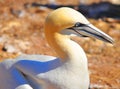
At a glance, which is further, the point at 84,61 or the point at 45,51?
the point at 45,51

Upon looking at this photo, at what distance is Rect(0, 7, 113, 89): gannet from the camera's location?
4.34 meters

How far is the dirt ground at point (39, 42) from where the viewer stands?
6.51 m

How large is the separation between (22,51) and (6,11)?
2.02 metres

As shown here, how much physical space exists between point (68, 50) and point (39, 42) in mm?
3375

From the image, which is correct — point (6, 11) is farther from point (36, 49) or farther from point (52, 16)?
point (52, 16)

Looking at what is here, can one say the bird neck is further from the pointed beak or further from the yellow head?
the pointed beak

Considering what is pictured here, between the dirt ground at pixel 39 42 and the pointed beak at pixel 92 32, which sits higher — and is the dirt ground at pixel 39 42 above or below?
below

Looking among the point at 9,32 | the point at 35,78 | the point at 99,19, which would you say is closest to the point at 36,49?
the point at 9,32

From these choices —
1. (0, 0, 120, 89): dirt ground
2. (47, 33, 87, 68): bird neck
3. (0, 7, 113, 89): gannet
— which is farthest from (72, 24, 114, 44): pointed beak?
(0, 0, 120, 89): dirt ground

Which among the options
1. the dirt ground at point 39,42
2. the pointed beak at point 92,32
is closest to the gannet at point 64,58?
the pointed beak at point 92,32

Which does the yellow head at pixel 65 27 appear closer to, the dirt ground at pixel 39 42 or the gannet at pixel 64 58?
the gannet at pixel 64 58

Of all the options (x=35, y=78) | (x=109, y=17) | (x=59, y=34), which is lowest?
(x=109, y=17)

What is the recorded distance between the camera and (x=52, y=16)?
4324mm

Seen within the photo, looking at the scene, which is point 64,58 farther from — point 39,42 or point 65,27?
point 39,42
